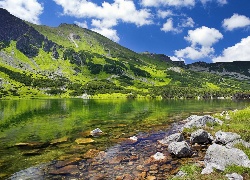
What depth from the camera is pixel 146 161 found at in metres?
30.1

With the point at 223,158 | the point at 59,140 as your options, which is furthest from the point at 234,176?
the point at 59,140

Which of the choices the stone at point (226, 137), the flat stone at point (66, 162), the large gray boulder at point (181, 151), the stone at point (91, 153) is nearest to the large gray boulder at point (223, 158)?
the large gray boulder at point (181, 151)

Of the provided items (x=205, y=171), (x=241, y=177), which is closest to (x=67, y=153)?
(x=205, y=171)

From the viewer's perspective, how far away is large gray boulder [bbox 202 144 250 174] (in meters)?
23.5

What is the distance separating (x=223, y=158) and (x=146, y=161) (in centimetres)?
852

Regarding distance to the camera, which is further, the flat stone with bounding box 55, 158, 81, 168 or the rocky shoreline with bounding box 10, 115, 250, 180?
the flat stone with bounding box 55, 158, 81, 168

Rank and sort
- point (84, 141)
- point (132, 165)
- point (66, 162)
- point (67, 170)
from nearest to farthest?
point (67, 170)
point (132, 165)
point (66, 162)
point (84, 141)

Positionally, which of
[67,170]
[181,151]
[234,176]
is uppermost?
[234,176]

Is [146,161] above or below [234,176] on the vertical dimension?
below

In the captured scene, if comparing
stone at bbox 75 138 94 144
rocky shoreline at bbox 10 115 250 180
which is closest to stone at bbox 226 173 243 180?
rocky shoreline at bbox 10 115 250 180

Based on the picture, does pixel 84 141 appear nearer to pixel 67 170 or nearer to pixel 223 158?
pixel 67 170

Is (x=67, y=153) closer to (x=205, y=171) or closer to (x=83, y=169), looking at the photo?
(x=83, y=169)

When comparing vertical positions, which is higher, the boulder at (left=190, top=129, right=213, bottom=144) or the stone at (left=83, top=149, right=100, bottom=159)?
the boulder at (left=190, top=129, right=213, bottom=144)

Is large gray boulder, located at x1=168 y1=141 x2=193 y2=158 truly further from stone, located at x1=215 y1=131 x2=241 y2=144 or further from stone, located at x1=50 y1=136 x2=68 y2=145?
stone, located at x1=50 y1=136 x2=68 y2=145
